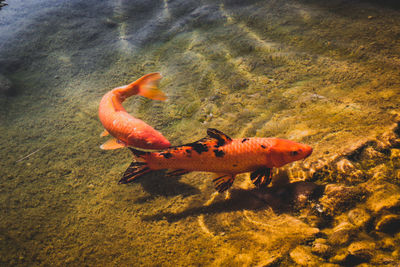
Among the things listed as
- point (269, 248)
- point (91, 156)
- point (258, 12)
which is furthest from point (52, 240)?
point (258, 12)

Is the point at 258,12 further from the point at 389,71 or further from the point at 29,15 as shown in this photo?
the point at 29,15

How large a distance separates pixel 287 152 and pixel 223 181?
0.56m

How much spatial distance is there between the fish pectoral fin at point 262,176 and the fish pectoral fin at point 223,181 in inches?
7.1

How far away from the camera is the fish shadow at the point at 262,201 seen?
1616mm

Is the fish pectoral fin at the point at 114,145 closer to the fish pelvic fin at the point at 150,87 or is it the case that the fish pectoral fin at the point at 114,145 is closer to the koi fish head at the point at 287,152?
the fish pelvic fin at the point at 150,87

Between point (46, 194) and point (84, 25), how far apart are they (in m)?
4.85

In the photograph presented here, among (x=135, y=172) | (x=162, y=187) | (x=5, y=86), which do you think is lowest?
(x=162, y=187)

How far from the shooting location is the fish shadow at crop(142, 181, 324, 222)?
162cm

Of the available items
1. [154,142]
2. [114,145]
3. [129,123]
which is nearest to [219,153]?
[154,142]

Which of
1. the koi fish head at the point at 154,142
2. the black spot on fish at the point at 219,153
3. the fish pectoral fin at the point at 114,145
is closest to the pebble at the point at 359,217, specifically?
the black spot on fish at the point at 219,153

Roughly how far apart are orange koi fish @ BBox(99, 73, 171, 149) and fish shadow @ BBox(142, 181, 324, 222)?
2.24ft

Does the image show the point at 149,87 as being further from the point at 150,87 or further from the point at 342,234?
the point at 342,234

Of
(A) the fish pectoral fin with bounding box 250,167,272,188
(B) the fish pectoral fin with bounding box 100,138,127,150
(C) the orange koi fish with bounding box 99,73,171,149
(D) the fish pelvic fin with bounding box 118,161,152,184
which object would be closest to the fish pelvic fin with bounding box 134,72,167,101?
(C) the orange koi fish with bounding box 99,73,171,149

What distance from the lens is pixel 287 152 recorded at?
1.59m
